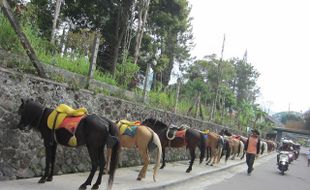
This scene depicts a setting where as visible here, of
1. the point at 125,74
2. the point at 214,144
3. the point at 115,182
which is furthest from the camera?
the point at 214,144

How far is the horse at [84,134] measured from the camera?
7.74 meters

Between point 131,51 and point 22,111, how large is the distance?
2170 centimetres

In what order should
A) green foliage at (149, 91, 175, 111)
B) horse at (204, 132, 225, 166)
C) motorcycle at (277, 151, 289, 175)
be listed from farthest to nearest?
motorcycle at (277, 151, 289, 175) → horse at (204, 132, 225, 166) → green foliage at (149, 91, 175, 111)

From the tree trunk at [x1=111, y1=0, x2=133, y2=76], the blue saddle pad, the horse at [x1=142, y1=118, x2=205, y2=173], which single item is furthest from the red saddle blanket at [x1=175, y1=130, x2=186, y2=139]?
the tree trunk at [x1=111, y1=0, x2=133, y2=76]

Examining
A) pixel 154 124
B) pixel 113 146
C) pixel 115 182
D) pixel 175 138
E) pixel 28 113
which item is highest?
pixel 154 124

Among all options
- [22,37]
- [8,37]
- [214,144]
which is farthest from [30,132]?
[214,144]

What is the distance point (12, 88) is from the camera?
8.00 meters

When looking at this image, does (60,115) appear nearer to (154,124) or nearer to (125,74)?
(154,124)

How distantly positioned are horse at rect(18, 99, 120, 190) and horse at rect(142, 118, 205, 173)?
4.57m

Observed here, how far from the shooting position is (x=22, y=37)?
8.72 m

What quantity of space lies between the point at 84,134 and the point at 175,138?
250 inches

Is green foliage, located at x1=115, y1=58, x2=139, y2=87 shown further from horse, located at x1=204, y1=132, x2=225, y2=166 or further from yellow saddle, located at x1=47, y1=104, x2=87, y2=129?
yellow saddle, located at x1=47, y1=104, x2=87, y2=129

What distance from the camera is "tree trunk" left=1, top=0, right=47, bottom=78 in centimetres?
835

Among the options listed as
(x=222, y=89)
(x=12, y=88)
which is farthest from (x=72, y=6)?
(x=222, y=89)
